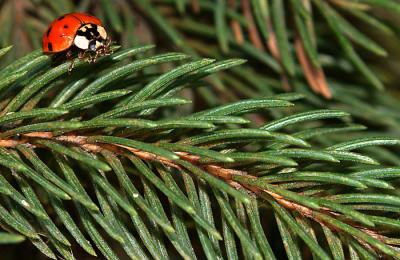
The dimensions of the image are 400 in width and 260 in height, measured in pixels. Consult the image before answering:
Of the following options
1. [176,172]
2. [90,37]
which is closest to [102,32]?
[90,37]

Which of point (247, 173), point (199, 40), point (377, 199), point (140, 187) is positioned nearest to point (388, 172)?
point (377, 199)

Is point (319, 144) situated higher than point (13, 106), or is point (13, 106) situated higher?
point (13, 106)

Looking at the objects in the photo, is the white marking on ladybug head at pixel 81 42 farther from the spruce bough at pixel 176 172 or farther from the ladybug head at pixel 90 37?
the spruce bough at pixel 176 172

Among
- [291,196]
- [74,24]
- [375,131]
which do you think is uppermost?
[74,24]

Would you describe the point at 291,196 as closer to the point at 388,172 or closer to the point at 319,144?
the point at 388,172

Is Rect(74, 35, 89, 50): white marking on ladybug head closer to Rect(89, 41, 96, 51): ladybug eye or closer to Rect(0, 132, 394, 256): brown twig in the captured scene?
Rect(89, 41, 96, 51): ladybug eye

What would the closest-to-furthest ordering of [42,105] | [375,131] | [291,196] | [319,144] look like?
1. [291,196]
2. [42,105]
3. [319,144]
4. [375,131]

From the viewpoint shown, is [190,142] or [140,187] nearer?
[190,142]

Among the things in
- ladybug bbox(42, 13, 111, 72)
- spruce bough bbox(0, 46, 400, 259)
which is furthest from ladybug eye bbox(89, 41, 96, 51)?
spruce bough bbox(0, 46, 400, 259)
